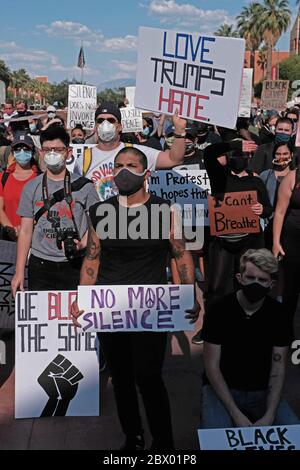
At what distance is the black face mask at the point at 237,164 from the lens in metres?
5.35

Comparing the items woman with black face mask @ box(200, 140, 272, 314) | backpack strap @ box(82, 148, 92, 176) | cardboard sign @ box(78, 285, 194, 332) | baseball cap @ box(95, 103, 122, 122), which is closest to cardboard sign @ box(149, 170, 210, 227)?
baseball cap @ box(95, 103, 122, 122)

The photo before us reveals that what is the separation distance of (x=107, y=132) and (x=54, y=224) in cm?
151

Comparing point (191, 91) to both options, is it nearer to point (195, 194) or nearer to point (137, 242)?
point (137, 242)

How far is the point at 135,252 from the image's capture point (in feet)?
12.3

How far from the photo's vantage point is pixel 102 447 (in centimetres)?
405

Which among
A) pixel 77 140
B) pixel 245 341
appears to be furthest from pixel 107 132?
pixel 77 140

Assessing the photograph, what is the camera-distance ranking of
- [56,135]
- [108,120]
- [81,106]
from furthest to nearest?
[81,106] → [108,120] → [56,135]

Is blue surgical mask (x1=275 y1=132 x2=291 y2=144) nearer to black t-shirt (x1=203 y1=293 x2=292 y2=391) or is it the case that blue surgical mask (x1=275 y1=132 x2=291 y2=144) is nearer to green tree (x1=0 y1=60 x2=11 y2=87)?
black t-shirt (x1=203 y1=293 x2=292 y2=391)

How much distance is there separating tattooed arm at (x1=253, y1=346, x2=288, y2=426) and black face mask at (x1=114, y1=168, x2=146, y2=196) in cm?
116

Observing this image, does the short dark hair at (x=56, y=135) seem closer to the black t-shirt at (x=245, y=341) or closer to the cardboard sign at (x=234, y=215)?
the cardboard sign at (x=234, y=215)

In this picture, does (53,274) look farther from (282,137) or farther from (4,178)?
(282,137)

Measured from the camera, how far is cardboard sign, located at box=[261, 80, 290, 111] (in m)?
14.9

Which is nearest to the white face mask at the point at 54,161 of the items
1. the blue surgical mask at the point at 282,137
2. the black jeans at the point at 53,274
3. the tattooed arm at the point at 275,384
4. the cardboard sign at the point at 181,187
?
the black jeans at the point at 53,274

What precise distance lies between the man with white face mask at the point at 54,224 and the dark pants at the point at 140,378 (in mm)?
764
